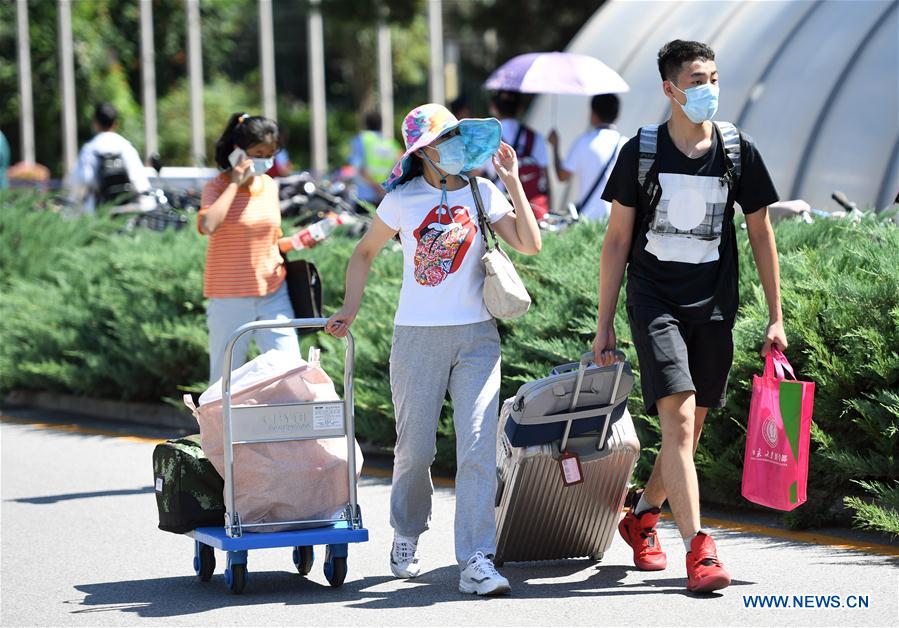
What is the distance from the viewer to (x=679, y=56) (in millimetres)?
6086

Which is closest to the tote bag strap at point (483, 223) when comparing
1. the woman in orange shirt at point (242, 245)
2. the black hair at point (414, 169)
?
the black hair at point (414, 169)

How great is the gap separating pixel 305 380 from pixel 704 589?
5.99ft

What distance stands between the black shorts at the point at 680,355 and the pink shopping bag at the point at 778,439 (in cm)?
17

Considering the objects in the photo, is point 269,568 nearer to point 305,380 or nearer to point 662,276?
point 305,380

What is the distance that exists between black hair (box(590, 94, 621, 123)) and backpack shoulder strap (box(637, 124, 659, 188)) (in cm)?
586

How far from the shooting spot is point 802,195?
47.7 ft

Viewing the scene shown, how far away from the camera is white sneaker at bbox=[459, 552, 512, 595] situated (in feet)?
19.7

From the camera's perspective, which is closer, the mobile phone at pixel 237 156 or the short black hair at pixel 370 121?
the mobile phone at pixel 237 156

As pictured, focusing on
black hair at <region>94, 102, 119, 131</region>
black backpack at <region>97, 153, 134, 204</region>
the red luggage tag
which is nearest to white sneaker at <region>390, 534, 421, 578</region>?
the red luggage tag

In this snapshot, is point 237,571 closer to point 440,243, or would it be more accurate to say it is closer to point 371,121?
point 440,243

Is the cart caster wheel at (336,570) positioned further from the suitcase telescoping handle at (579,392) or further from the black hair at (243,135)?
the black hair at (243,135)

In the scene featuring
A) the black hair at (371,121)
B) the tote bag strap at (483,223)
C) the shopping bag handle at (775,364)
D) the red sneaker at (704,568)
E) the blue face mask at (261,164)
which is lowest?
the red sneaker at (704,568)

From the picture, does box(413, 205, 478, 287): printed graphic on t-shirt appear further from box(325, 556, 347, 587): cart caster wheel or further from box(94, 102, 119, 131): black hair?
box(94, 102, 119, 131): black hair

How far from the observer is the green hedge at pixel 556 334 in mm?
7156
